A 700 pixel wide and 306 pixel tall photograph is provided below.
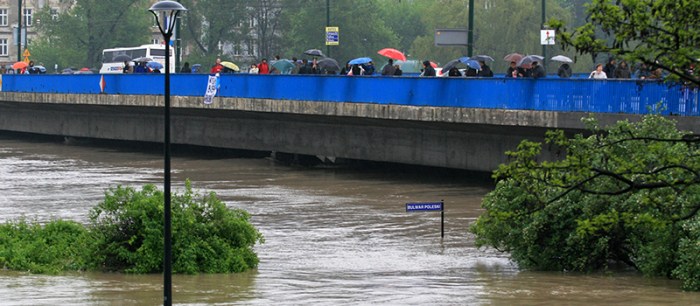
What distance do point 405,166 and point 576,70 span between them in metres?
46.1

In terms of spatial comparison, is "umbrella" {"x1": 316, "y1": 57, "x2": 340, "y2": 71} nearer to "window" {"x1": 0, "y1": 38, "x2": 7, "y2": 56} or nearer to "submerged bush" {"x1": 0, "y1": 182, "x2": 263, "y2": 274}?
"submerged bush" {"x1": 0, "y1": 182, "x2": 263, "y2": 274}

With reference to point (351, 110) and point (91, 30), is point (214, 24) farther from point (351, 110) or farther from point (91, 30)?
point (351, 110)

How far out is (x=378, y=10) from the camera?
11206 cm

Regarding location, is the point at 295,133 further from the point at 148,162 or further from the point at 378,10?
the point at 378,10

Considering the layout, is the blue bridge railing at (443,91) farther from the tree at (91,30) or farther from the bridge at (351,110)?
the tree at (91,30)

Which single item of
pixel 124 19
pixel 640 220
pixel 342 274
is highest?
pixel 124 19

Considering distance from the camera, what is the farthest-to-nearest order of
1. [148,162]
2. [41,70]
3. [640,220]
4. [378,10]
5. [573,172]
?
[378,10], [41,70], [148,162], [573,172], [640,220]

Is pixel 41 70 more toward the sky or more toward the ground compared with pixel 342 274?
more toward the sky

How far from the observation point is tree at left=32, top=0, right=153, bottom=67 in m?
113

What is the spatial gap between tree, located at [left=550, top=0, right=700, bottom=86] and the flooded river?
650cm

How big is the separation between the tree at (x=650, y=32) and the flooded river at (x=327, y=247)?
21.3 ft

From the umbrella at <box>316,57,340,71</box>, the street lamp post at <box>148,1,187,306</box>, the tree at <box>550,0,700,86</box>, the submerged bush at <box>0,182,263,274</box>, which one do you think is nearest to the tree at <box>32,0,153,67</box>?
the umbrella at <box>316,57,340,71</box>

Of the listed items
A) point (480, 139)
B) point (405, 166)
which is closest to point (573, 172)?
point (480, 139)

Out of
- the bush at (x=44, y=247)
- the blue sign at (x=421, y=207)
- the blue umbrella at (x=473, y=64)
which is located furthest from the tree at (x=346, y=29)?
the bush at (x=44, y=247)
